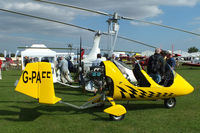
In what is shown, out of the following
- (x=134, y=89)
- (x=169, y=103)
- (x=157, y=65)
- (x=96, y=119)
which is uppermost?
(x=157, y=65)

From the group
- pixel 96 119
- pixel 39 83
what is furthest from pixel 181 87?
pixel 39 83

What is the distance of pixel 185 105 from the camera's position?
640 centimetres

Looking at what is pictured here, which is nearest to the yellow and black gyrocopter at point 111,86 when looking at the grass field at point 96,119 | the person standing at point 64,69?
the grass field at point 96,119

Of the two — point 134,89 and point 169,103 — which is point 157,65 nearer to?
point 169,103

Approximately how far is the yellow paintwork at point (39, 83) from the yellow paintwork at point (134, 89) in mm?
1476

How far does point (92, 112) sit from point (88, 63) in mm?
4168

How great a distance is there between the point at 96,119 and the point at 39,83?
5.45ft

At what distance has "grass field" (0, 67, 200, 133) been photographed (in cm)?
438

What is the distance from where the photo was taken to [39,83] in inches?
192

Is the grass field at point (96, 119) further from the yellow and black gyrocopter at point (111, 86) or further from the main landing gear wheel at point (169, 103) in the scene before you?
the yellow and black gyrocopter at point (111, 86)

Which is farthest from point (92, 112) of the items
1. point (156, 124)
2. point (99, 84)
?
point (156, 124)

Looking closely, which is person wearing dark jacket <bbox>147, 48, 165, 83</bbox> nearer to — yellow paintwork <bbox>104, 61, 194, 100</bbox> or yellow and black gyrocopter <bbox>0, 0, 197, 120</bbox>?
yellow and black gyrocopter <bbox>0, 0, 197, 120</bbox>

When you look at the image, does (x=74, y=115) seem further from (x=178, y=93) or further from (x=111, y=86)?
(x=178, y=93)

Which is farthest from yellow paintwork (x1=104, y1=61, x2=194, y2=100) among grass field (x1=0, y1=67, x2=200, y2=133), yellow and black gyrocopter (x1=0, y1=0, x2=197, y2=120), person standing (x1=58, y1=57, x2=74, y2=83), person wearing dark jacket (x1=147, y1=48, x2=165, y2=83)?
person standing (x1=58, y1=57, x2=74, y2=83)
